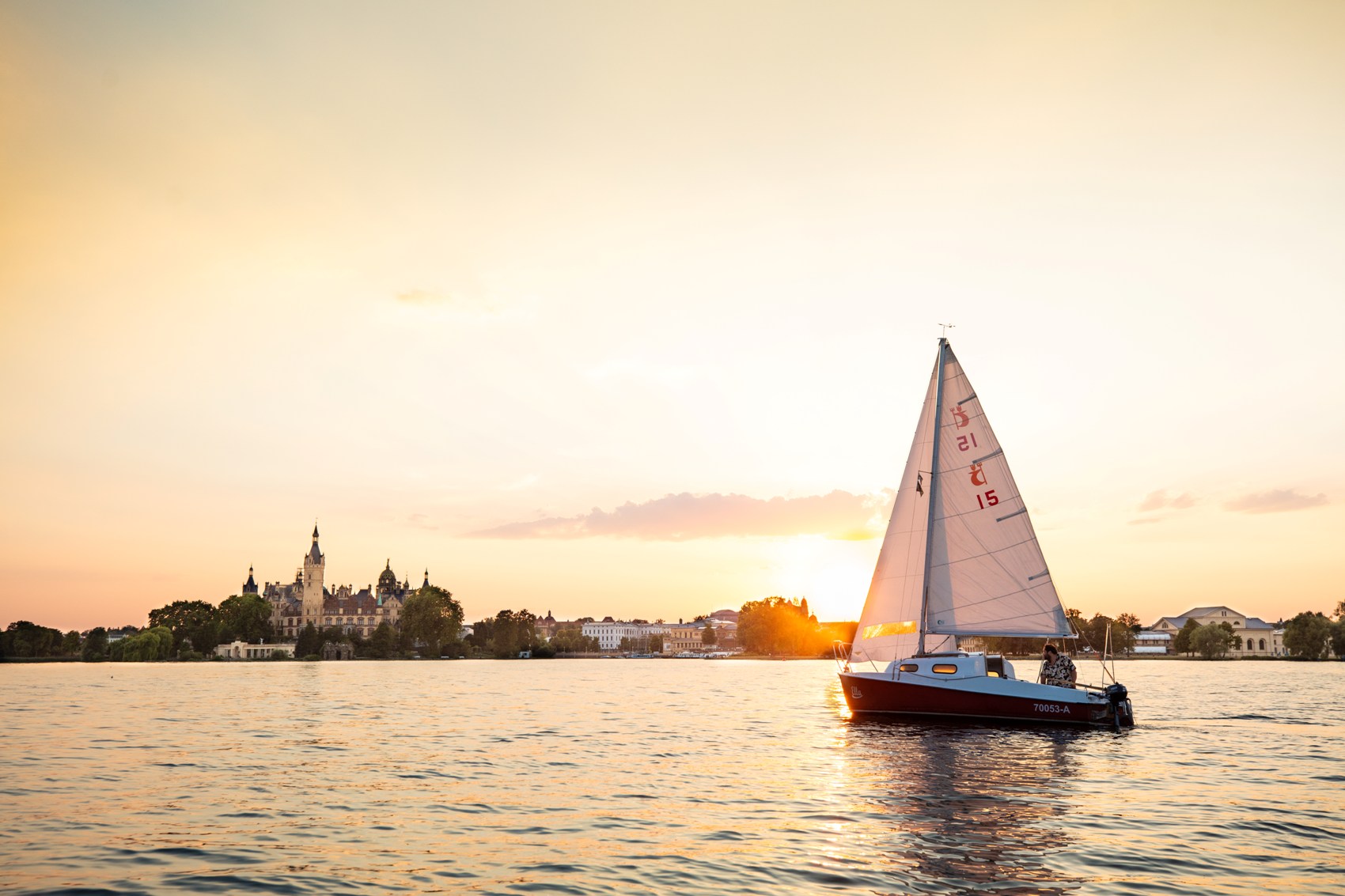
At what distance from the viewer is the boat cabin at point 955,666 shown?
1722 inches

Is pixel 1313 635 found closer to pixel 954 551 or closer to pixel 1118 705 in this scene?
pixel 1118 705

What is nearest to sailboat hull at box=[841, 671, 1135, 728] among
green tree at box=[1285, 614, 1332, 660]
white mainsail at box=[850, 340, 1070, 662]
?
white mainsail at box=[850, 340, 1070, 662]

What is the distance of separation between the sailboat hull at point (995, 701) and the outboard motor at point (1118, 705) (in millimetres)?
36

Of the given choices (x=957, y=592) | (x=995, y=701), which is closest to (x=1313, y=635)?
(x=957, y=592)

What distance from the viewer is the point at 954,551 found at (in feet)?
153

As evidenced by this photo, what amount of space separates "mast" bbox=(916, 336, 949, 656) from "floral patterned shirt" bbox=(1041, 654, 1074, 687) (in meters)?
5.78

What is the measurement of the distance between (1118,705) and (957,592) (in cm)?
848

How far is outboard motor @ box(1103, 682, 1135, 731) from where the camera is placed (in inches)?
1694

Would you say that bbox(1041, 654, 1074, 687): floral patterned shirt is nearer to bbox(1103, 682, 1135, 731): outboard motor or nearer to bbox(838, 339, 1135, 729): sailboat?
bbox(838, 339, 1135, 729): sailboat

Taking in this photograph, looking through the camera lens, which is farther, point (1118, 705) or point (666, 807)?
point (1118, 705)

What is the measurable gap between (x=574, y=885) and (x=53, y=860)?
10077 millimetres

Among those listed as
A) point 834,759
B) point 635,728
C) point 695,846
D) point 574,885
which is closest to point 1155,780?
point 834,759

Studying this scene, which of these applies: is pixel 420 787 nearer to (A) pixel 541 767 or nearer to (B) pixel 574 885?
(A) pixel 541 767

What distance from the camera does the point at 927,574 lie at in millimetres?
46750
